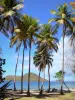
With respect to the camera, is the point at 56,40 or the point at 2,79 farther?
the point at 56,40

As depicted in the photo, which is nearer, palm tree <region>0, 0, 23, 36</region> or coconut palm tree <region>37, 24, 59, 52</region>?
palm tree <region>0, 0, 23, 36</region>

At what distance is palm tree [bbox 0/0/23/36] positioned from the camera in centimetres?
3956

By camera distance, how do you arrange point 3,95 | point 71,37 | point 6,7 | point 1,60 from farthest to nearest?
point 71,37 < point 6,7 < point 1,60 < point 3,95

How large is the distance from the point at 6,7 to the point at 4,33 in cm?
381

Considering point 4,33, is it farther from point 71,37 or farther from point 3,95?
point 3,95

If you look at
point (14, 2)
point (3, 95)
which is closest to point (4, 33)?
point (14, 2)

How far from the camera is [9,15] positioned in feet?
130

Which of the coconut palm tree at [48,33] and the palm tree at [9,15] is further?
the coconut palm tree at [48,33]

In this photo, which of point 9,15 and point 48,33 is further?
point 48,33

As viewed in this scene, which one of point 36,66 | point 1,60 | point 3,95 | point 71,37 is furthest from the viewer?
point 36,66

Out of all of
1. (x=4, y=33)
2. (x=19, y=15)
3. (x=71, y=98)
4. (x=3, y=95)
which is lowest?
(x=71, y=98)

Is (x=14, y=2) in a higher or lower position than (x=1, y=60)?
higher

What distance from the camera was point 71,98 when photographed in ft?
120

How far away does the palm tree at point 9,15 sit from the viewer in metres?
39.6
